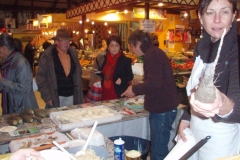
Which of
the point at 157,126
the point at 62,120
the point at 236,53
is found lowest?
the point at 157,126

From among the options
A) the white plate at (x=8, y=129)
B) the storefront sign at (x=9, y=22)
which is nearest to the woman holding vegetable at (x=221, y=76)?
the white plate at (x=8, y=129)

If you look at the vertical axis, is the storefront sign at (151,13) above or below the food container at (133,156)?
above

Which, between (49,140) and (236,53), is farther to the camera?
(49,140)

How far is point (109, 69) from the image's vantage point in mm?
4059

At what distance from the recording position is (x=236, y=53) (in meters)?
1.37

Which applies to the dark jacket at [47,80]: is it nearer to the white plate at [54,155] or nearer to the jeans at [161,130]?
the jeans at [161,130]

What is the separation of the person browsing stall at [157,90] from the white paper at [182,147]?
3.55 feet

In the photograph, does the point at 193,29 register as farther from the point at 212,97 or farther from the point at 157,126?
the point at 212,97

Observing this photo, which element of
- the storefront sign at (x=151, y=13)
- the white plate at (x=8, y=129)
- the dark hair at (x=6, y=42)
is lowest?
the white plate at (x=8, y=129)

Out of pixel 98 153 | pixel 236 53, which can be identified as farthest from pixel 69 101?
pixel 236 53

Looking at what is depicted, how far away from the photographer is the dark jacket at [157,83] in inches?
107

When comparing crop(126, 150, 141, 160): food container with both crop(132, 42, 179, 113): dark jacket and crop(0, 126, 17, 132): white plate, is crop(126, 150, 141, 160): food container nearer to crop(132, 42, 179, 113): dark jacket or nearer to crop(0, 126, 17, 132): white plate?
crop(132, 42, 179, 113): dark jacket

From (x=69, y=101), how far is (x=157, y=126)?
1.64 m

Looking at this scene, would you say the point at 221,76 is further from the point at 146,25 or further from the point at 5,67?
the point at 146,25
